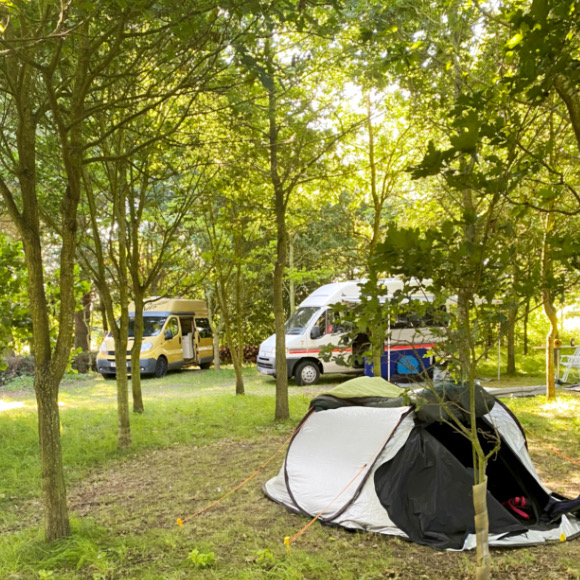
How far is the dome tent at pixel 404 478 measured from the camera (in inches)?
176

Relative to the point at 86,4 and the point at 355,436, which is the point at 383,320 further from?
the point at 355,436

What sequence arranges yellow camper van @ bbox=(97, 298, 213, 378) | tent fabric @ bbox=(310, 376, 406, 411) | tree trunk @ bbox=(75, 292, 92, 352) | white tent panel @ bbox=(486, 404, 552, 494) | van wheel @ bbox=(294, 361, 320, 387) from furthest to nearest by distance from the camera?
tree trunk @ bbox=(75, 292, 92, 352), yellow camper van @ bbox=(97, 298, 213, 378), van wheel @ bbox=(294, 361, 320, 387), tent fabric @ bbox=(310, 376, 406, 411), white tent panel @ bbox=(486, 404, 552, 494)

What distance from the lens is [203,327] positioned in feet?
65.8

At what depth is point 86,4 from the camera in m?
2.79

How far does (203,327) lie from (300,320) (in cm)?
601

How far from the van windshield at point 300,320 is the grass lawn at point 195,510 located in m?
4.85

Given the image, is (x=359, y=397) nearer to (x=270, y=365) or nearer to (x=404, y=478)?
(x=404, y=478)

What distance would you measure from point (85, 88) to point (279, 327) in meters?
5.04

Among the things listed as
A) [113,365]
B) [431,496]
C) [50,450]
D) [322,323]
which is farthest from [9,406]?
[431,496]

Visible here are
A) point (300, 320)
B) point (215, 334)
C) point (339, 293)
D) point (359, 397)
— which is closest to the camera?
point (359, 397)

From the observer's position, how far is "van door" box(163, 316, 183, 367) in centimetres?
1767

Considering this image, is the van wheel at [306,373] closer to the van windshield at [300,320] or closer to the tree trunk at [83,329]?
the van windshield at [300,320]

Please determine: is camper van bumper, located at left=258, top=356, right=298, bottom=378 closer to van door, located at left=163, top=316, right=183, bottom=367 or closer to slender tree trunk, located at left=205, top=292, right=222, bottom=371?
van door, located at left=163, top=316, right=183, bottom=367


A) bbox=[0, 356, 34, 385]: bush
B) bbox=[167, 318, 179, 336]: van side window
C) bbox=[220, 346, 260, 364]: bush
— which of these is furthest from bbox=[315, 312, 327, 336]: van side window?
bbox=[0, 356, 34, 385]: bush
